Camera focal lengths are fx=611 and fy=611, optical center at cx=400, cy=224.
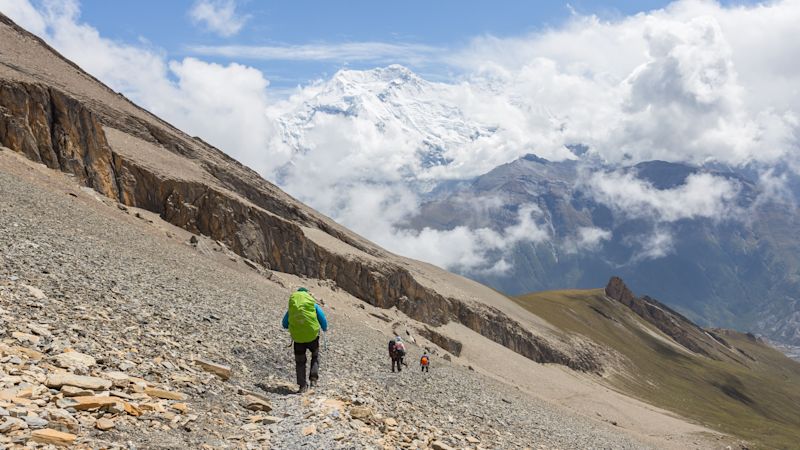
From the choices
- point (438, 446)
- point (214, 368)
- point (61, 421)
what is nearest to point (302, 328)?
point (214, 368)

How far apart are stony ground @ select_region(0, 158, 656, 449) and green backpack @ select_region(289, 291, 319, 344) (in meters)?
1.58

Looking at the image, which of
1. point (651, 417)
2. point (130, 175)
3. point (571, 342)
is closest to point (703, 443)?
point (651, 417)

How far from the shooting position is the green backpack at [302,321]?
18.8m

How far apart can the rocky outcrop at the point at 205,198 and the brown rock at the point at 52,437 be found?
148 ft

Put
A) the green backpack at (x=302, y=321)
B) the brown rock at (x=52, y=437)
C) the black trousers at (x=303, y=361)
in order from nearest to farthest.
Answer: the brown rock at (x=52, y=437)
the black trousers at (x=303, y=361)
the green backpack at (x=302, y=321)

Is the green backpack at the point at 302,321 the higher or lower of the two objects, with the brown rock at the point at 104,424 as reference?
higher

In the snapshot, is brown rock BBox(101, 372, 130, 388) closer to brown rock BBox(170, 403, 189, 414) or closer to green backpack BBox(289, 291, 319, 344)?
brown rock BBox(170, 403, 189, 414)

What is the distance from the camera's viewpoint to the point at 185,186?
6281cm

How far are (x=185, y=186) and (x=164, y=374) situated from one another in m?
50.9

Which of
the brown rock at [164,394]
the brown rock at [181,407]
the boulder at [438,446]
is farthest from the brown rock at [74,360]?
the boulder at [438,446]

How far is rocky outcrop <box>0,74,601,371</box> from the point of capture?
50250 mm

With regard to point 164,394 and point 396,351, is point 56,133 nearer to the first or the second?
point 396,351

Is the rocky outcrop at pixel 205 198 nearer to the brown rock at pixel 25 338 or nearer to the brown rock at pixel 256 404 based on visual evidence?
the brown rock at pixel 25 338

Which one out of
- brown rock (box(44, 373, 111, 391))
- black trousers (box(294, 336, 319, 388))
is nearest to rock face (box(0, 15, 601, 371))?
black trousers (box(294, 336, 319, 388))
